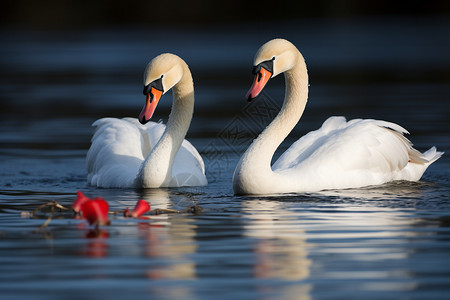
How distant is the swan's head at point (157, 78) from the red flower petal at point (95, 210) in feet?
7.34

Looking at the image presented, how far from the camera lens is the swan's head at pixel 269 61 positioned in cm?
1059

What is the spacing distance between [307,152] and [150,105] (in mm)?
1608

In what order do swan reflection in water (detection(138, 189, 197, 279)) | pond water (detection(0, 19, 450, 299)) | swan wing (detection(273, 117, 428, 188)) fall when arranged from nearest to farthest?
pond water (detection(0, 19, 450, 299)) → swan reflection in water (detection(138, 189, 197, 279)) → swan wing (detection(273, 117, 428, 188))

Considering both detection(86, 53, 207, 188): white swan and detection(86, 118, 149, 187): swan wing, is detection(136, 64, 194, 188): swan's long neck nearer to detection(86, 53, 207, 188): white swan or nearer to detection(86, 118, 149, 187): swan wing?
detection(86, 53, 207, 188): white swan

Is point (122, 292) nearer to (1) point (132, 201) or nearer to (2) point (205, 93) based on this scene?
(1) point (132, 201)

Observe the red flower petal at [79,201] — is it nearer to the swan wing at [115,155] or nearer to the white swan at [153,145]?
the white swan at [153,145]

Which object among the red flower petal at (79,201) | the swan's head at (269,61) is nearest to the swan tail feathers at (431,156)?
the swan's head at (269,61)

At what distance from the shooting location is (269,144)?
35.6ft

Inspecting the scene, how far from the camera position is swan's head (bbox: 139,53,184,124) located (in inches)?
432

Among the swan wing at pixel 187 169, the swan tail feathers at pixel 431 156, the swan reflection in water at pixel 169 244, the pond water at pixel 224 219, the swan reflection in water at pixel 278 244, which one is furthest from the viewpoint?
the swan tail feathers at pixel 431 156

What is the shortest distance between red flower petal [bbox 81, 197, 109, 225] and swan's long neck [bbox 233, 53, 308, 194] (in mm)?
2032

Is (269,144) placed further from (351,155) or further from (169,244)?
(169,244)

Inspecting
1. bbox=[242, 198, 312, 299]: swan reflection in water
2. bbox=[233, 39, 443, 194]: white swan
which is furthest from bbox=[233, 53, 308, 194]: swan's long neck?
bbox=[242, 198, 312, 299]: swan reflection in water

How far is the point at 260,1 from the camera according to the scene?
7038cm
